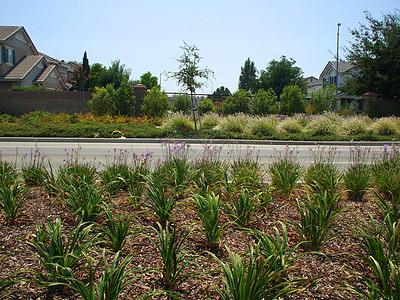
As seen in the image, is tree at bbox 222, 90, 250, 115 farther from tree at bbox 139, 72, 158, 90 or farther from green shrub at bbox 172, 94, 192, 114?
tree at bbox 139, 72, 158, 90

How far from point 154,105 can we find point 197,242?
745 inches

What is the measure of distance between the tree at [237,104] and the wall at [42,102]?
33.1 feet

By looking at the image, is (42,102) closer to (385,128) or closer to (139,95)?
(139,95)

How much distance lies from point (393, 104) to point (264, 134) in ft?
57.4

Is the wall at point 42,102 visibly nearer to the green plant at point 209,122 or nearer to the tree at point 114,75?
the green plant at point 209,122

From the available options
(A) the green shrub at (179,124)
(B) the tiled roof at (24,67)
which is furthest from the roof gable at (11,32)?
(A) the green shrub at (179,124)

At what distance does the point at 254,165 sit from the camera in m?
5.93

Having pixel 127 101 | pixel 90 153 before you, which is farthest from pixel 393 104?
pixel 90 153

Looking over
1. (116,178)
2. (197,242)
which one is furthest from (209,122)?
(197,242)

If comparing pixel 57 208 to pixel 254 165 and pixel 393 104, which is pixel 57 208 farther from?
pixel 393 104

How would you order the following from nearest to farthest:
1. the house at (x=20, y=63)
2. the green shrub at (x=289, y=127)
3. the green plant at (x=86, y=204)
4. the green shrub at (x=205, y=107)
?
the green plant at (x=86, y=204), the green shrub at (x=289, y=127), the green shrub at (x=205, y=107), the house at (x=20, y=63)

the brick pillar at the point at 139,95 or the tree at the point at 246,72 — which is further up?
the tree at the point at 246,72

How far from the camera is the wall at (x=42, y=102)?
78.9 ft

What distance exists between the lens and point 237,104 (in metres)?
23.3
